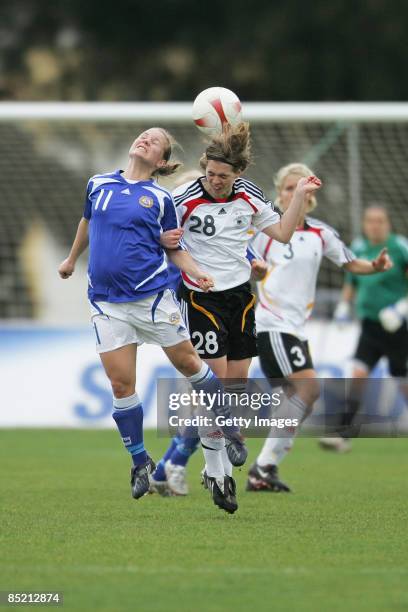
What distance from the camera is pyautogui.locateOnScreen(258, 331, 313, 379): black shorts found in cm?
1000

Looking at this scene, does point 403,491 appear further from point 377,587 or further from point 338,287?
point 338,287

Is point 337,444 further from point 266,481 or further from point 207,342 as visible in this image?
point 207,342

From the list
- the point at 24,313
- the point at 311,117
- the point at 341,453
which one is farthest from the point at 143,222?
the point at 24,313

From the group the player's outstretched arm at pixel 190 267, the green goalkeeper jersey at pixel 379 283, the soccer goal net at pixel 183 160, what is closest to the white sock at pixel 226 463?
the player's outstretched arm at pixel 190 267

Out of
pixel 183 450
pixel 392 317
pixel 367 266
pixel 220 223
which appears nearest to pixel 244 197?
pixel 220 223

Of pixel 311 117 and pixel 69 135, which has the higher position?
pixel 311 117

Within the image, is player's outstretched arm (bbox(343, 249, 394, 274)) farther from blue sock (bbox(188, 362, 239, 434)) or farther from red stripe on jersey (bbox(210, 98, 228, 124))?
blue sock (bbox(188, 362, 239, 434))

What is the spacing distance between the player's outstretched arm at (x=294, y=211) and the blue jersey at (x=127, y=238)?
Result: 68 cm

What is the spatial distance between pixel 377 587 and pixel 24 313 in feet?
54.8

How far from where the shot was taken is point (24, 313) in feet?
72.5

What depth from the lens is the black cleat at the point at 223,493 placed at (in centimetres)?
798

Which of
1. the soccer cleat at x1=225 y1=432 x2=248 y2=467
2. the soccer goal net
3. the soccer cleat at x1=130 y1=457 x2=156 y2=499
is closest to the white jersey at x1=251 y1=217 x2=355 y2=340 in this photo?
the soccer cleat at x1=225 y1=432 x2=248 y2=467

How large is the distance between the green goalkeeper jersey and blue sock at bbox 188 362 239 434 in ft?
19.7

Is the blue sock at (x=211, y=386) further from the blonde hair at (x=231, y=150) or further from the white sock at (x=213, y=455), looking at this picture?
the blonde hair at (x=231, y=150)
